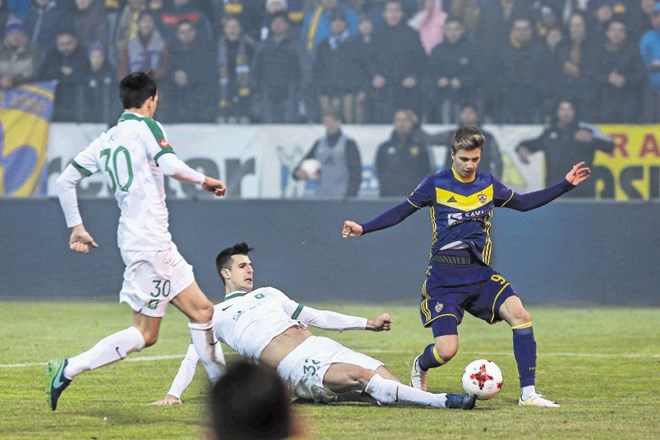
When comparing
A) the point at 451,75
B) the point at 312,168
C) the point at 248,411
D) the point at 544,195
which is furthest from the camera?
the point at 451,75

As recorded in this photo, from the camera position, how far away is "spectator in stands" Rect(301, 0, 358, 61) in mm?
18828

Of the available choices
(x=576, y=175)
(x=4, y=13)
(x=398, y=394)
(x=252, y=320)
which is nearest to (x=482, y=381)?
(x=398, y=394)

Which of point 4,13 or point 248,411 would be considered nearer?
point 248,411

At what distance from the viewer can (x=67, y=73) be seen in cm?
1891

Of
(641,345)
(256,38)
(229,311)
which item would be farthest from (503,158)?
(229,311)

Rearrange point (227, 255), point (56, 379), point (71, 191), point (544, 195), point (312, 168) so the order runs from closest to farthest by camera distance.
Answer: point (56, 379)
point (71, 191)
point (544, 195)
point (227, 255)
point (312, 168)

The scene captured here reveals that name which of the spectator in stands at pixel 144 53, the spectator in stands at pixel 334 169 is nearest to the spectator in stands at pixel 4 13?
the spectator in stands at pixel 144 53

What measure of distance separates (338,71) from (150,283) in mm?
11284

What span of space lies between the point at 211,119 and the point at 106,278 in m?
2.62

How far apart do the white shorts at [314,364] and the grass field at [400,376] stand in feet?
0.48

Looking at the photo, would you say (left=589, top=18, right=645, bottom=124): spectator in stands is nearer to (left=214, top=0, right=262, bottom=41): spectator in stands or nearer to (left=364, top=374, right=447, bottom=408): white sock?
(left=214, top=0, right=262, bottom=41): spectator in stands

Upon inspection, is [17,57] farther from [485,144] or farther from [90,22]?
[485,144]

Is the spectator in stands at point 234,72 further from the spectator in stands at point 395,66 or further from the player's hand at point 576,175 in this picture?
the player's hand at point 576,175

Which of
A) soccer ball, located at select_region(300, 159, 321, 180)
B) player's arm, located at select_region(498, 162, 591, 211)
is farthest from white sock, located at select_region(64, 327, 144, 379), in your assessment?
soccer ball, located at select_region(300, 159, 321, 180)
